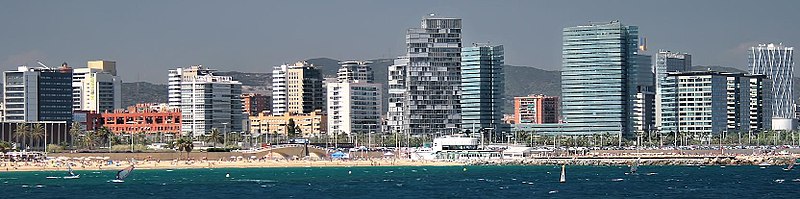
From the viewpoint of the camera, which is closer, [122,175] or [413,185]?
[413,185]

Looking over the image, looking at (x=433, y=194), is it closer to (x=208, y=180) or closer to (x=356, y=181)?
(x=356, y=181)

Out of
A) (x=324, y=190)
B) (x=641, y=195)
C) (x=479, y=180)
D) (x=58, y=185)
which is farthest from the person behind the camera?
(x=479, y=180)

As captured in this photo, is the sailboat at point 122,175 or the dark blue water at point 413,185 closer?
the dark blue water at point 413,185

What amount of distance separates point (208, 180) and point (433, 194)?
40775mm

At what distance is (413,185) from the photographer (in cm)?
14812

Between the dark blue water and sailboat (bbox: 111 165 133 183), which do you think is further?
sailboat (bbox: 111 165 133 183)

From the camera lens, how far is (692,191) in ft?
432

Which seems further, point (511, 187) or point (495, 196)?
point (511, 187)

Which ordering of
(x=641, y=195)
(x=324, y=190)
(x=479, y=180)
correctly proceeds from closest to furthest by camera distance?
(x=641, y=195) → (x=324, y=190) → (x=479, y=180)

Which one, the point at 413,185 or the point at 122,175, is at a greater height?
the point at 122,175

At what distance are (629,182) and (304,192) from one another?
38161 millimetres

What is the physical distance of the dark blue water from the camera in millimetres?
128500

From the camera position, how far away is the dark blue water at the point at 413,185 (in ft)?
422

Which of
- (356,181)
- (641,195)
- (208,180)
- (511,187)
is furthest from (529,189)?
(208,180)
